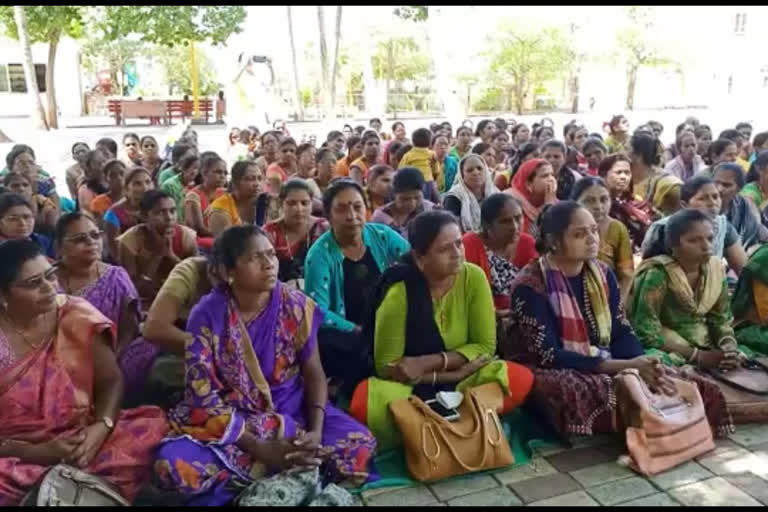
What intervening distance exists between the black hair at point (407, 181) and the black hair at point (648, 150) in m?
2.00

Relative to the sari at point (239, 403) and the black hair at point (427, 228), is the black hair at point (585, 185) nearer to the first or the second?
the black hair at point (427, 228)

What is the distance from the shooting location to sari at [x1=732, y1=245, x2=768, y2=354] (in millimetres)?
3689

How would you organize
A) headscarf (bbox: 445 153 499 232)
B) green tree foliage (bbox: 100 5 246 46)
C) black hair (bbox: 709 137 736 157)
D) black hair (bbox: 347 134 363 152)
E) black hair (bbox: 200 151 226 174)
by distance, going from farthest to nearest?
green tree foliage (bbox: 100 5 246 46) → black hair (bbox: 347 134 363 152) → black hair (bbox: 709 137 736 157) → black hair (bbox: 200 151 226 174) → headscarf (bbox: 445 153 499 232)

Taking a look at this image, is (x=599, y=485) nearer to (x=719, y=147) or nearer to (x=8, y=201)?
(x=8, y=201)

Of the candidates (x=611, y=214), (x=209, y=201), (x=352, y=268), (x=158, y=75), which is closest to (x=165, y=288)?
(x=352, y=268)

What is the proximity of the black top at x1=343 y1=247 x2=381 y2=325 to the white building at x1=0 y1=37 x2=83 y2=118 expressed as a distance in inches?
1059

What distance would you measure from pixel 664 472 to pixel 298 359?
5.27 ft

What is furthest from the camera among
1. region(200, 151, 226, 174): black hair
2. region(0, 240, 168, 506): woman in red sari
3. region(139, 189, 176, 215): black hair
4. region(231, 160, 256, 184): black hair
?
region(200, 151, 226, 174): black hair

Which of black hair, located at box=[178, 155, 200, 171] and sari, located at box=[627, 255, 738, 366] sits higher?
black hair, located at box=[178, 155, 200, 171]

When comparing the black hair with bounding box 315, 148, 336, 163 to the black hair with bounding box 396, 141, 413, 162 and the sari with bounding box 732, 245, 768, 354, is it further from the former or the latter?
the sari with bounding box 732, 245, 768, 354

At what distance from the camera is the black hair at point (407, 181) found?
477 centimetres

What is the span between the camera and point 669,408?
3004 millimetres

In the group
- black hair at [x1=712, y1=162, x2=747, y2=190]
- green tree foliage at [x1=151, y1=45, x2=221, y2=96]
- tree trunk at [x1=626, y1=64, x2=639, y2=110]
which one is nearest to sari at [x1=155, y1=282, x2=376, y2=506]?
black hair at [x1=712, y1=162, x2=747, y2=190]

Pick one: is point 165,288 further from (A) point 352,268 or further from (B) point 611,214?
(B) point 611,214
